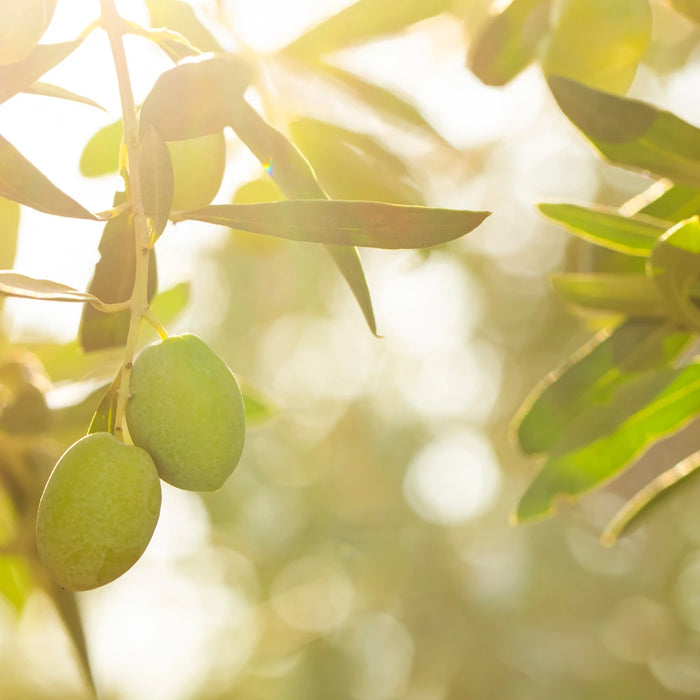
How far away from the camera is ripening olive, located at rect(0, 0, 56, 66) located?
0.67 meters

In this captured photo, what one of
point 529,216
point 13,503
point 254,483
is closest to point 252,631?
point 254,483

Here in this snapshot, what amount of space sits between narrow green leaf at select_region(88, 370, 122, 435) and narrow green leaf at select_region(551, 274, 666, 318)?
0.65 m

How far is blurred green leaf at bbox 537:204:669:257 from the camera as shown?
1070 mm

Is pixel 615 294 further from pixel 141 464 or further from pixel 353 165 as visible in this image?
pixel 141 464

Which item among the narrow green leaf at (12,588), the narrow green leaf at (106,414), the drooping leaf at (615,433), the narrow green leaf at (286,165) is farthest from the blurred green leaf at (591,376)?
the narrow green leaf at (12,588)

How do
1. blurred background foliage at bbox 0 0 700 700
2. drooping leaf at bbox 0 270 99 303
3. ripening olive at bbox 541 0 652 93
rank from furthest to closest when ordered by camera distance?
blurred background foliage at bbox 0 0 700 700
ripening olive at bbox 541 0 652 93
drooping leaf at bbox 0 270 99 303

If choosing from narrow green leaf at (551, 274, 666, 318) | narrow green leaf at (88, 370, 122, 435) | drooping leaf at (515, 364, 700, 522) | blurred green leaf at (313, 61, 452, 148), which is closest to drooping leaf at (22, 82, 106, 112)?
narrow green leaf at (88, 370, 122, 435)

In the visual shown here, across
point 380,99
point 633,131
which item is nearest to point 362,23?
point 380,99

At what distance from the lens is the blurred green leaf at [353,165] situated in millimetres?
1001

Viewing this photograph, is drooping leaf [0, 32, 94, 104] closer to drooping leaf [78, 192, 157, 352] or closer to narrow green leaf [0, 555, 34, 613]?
drooping leaf [78, 192, 157, 352]

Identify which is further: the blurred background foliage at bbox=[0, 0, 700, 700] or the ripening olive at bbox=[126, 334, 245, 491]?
the blurred background foliage at bbox=[0, 0, 700, 700]

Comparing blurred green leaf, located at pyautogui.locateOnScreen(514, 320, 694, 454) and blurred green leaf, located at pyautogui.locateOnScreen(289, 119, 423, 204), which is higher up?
blurred green leaf, located at pyautogui.locateOnScreen(289, 119, 423, 204)

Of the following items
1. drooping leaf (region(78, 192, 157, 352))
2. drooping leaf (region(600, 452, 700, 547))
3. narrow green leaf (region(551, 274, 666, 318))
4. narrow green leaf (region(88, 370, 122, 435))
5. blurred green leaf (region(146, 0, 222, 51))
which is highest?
blurred green leaf (region(146, 0, 222, 51))

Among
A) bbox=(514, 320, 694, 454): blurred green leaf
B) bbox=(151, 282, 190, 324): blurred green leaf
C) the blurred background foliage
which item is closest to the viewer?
bbox=(514, 320, 694, 454): blurred green leaf
